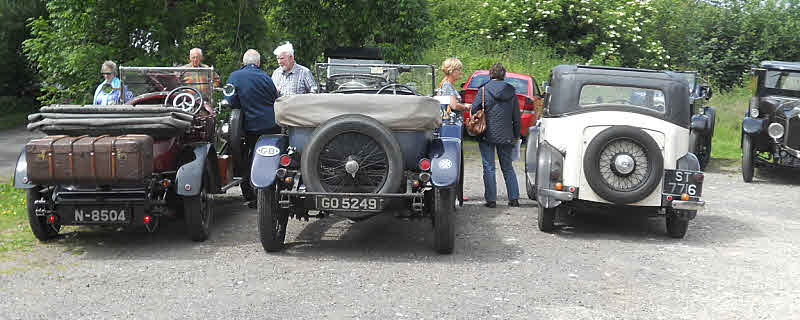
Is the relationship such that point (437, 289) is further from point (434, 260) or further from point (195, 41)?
point (195, 41)

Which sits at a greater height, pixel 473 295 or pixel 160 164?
pixel 160 164

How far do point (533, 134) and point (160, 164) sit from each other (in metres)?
4.49

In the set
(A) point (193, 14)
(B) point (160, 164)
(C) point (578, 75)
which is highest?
(A) point (193, 14)

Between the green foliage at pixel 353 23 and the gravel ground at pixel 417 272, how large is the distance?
1003cm

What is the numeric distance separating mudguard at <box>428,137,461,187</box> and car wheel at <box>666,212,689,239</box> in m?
2.38

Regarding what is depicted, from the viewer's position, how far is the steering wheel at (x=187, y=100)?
859cm

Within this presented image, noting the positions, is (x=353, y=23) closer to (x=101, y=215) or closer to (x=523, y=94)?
(x=523, y=94)

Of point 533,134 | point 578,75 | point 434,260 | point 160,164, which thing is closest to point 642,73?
point 578,75

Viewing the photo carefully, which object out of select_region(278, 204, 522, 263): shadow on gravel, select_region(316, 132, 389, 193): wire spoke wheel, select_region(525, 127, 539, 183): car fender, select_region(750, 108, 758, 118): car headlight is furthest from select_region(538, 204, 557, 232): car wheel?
select_region(750, 108, 758, 118): car headlight

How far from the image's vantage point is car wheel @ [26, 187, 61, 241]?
7.25 meters

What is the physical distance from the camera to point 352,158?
6832 mm

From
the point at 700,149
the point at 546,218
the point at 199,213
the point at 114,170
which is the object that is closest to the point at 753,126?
the point at 700,149

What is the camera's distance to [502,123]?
9516 millimetres

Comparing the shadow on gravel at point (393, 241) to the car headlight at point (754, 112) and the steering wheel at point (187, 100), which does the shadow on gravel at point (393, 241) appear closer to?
the steering wheel at point (187, 100)
